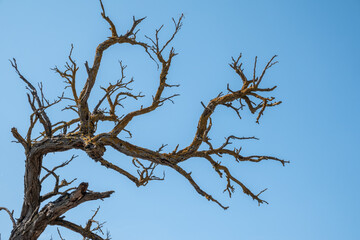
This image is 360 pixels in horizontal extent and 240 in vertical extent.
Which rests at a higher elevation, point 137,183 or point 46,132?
point 46,132

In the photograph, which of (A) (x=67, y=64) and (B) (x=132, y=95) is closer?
(A) (x=67, y=64)

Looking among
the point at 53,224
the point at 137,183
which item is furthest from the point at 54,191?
the point at 137,183

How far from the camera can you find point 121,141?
18.1 ft

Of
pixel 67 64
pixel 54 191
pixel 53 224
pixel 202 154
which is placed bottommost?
pixel 53 224

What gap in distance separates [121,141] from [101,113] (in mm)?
741

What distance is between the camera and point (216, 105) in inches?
214

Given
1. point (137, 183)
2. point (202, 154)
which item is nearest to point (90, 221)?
point (137, 183)

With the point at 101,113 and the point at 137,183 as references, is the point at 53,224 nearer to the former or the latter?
the point at 137,183

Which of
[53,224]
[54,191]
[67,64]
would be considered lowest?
[53,224]

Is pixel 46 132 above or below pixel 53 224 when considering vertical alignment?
above

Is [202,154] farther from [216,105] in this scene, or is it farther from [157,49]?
[157,49]

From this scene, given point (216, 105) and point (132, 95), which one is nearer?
point (216, 105)

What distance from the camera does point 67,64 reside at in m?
5.60

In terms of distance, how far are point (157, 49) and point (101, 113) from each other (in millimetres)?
1313
